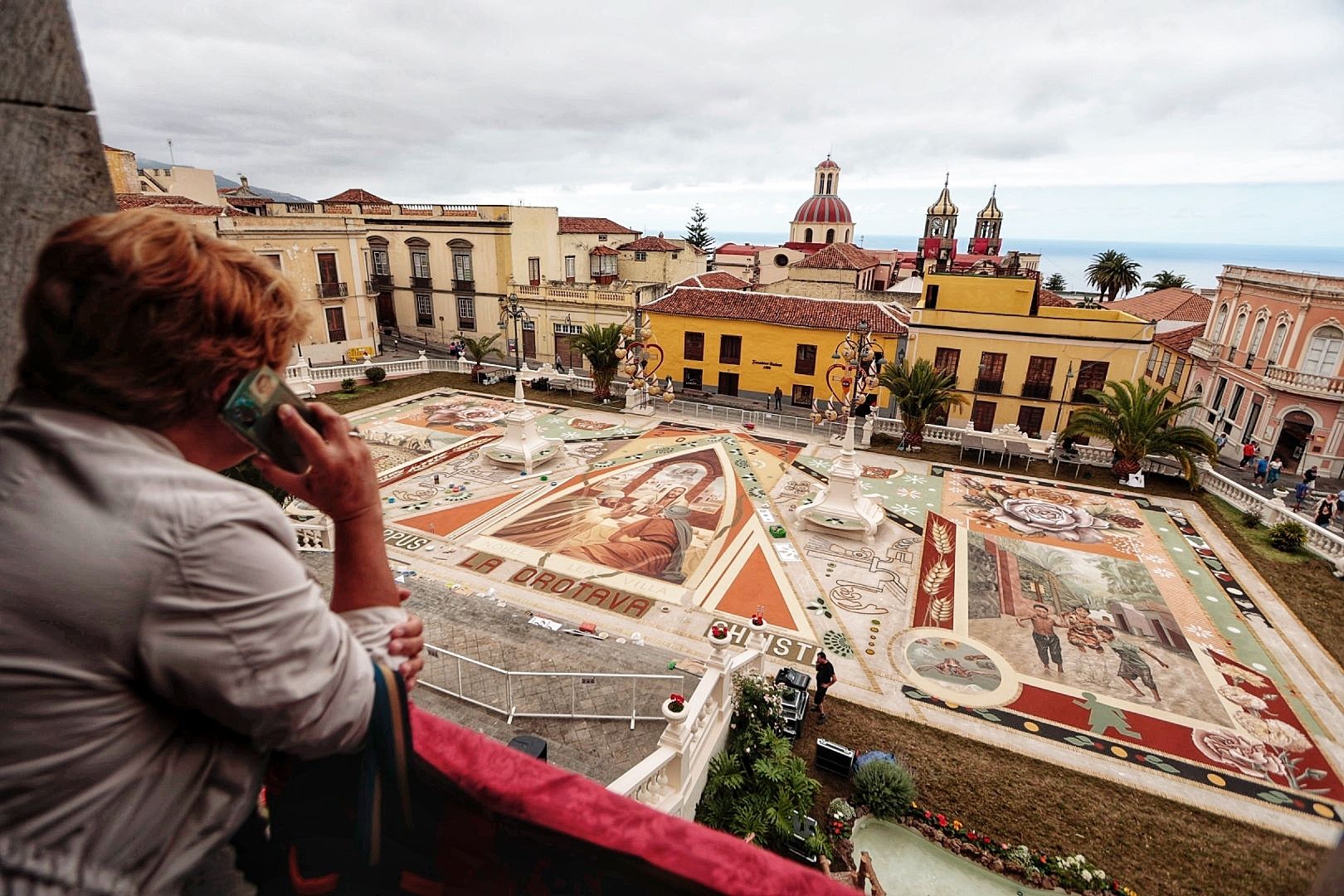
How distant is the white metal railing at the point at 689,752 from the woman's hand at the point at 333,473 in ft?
14.6

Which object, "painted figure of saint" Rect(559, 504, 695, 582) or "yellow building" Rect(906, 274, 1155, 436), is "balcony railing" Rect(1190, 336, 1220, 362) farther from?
"painted figure of saint" Rect(559, 504, 695, 582)

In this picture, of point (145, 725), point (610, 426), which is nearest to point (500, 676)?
point (145, 725)

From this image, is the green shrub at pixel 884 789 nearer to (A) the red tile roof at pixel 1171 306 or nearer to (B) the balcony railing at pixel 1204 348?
(B) the balcony railing at pixel 1204 348

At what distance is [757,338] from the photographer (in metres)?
26.8

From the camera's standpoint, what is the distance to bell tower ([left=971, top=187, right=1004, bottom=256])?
4956 cm

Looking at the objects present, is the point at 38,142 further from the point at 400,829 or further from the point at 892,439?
the point at 892,439

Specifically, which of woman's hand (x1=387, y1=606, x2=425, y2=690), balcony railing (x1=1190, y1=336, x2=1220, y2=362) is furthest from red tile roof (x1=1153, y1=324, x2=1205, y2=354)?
woman's hand (x1=387, y1=606, x2=425, y2=690)

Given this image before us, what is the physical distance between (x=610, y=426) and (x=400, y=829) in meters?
20.7

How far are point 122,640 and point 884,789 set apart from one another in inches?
306

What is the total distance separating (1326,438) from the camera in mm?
21500

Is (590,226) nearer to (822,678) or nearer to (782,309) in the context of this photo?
(782,309)

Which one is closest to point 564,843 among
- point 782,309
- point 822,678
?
point 822,678

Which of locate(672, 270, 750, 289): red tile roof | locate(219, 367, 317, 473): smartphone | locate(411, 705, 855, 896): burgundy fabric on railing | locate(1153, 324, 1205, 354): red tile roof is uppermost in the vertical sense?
locate(219, 367, 317, 473): smartphone

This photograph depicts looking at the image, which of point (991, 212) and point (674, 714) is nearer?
point (674, 714)
